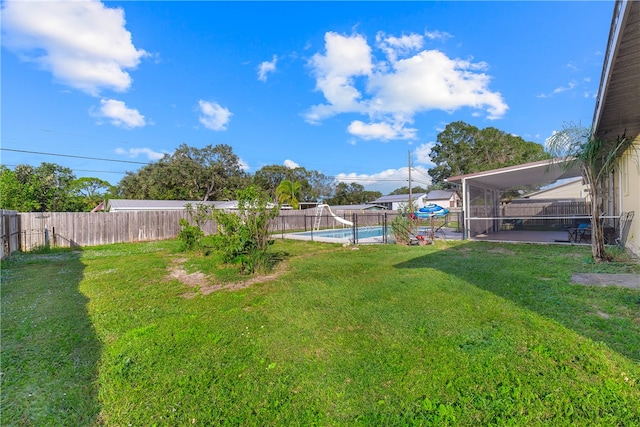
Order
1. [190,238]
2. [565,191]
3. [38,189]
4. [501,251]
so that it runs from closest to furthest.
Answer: [501,251] → [190,238] → [38,189] → [565,191]

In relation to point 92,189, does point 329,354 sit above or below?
below

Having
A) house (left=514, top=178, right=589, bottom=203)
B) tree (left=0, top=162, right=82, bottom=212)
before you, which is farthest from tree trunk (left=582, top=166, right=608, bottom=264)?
tree (left=0, top=162, right=82, bottom=212)

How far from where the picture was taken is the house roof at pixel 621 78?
2.89 metres

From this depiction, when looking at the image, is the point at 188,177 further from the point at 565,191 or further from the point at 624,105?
the point at 565,191

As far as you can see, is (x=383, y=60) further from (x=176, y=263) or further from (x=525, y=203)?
(x=525, y=203)

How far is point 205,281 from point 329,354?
396 centimetres

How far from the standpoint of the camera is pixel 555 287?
14.9 ft

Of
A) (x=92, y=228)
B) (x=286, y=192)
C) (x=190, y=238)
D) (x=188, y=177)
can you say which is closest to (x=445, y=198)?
(x=286, y=192)

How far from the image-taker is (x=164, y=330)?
3381mm

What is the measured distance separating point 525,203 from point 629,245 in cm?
1491

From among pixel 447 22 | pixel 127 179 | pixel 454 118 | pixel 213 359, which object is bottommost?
pixel 213 359

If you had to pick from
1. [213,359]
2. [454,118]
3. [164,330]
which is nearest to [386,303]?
[213,359]

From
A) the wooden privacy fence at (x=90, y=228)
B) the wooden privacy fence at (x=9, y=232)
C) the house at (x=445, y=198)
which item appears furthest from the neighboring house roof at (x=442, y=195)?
the wooden privacy fence at (x=9, y=232)

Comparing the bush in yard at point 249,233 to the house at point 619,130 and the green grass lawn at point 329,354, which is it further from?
the house at point 619,130
